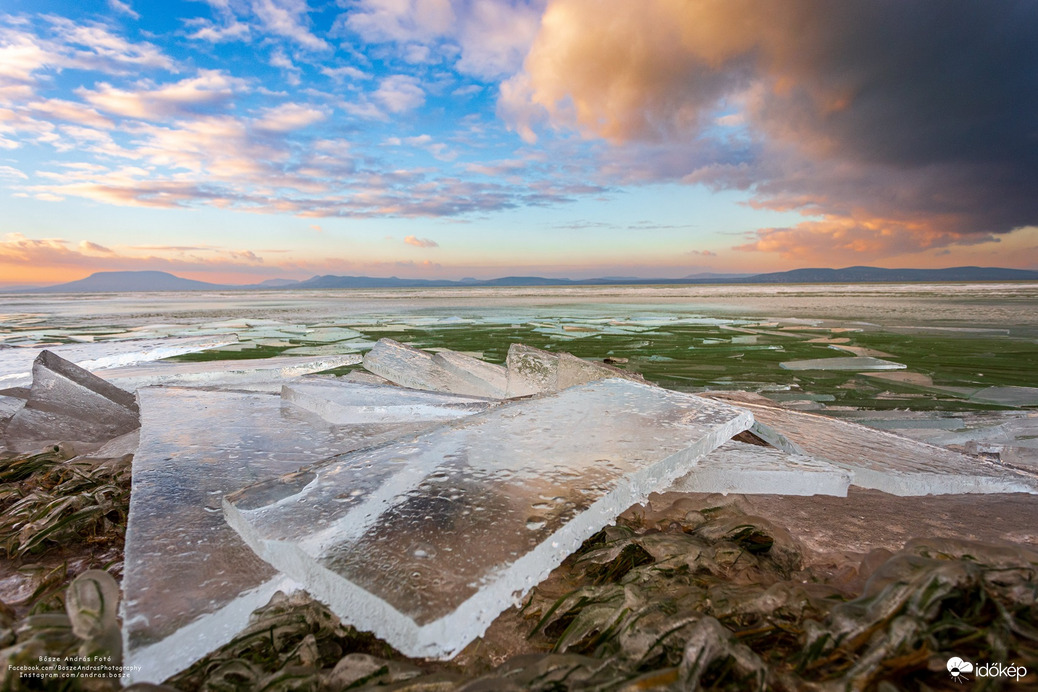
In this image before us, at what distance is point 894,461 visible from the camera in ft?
5.11

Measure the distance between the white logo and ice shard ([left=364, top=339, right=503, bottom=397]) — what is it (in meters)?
2.50

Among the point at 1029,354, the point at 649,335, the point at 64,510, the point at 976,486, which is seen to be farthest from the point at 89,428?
the point at 1029,354

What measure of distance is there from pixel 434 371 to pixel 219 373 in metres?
1.46

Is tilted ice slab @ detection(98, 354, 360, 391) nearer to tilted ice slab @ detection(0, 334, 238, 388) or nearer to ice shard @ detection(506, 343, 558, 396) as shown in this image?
tilted ice slab @ detection(0, 334, 238, 388)

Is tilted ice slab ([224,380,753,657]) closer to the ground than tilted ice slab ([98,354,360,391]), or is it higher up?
higher up

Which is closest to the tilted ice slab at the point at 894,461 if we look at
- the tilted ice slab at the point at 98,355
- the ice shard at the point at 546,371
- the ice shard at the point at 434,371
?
the ice shard at the point at 546,371

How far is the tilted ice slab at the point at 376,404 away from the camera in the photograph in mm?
1969

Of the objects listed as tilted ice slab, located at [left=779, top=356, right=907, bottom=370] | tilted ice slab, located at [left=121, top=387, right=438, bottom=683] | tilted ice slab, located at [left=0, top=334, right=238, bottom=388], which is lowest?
tilted ice slab, located at [left=779, top=356, right=907, bottom=370]

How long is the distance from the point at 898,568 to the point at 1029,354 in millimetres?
6000

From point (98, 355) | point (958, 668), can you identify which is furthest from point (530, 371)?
point (98, 355)

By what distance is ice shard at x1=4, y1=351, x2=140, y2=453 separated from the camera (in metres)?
2.37

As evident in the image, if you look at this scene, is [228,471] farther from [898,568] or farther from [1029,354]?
[1029,354]

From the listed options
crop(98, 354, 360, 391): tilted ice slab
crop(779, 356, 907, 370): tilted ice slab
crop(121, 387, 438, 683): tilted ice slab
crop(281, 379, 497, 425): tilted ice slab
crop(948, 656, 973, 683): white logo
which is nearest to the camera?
crop(948, 656, 973, 683): white logo

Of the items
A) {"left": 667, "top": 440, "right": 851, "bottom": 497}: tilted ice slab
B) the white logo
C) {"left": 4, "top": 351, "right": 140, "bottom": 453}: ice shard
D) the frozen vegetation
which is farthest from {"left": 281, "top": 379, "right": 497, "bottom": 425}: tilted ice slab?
the white logo
